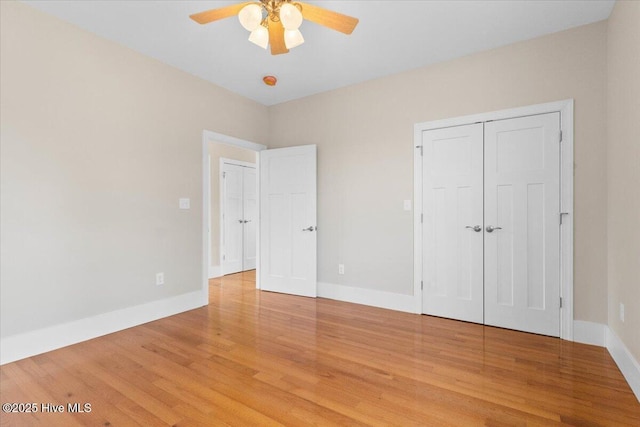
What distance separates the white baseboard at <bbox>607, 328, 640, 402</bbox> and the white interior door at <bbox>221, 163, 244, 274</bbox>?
16.5 ft

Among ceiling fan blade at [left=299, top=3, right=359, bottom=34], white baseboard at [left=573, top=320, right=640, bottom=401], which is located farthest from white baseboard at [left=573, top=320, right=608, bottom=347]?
ceiling fan blade at [left=299, top=3, right=359, bottom=34]

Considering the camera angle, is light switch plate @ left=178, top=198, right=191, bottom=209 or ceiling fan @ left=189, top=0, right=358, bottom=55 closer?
ceiling fan @ left=189, top=0, right=358, bottom=55

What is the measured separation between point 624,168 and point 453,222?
1.37 meters

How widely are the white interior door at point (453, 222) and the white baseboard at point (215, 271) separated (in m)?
3.54

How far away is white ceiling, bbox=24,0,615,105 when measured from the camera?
2.43 m

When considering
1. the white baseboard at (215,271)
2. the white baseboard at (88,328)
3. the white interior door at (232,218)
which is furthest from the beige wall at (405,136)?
the white baseboard at (215,271)

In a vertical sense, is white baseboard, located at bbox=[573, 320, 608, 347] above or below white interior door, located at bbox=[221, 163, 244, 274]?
below

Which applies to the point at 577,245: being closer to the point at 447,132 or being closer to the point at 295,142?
the point at 447,132

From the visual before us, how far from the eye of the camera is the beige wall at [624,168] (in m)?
1.94

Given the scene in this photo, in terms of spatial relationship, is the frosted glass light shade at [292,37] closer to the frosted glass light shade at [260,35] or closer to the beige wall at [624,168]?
the frosted glass light shade at [260,35]

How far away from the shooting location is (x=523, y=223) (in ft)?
9.59

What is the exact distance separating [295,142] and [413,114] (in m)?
1.67

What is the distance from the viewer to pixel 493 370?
2184mm

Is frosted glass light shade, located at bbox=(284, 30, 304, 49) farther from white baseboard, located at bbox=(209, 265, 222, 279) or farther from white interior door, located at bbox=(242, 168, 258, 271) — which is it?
white baseboard, located at bbox=(209, 265, 222, 279)
